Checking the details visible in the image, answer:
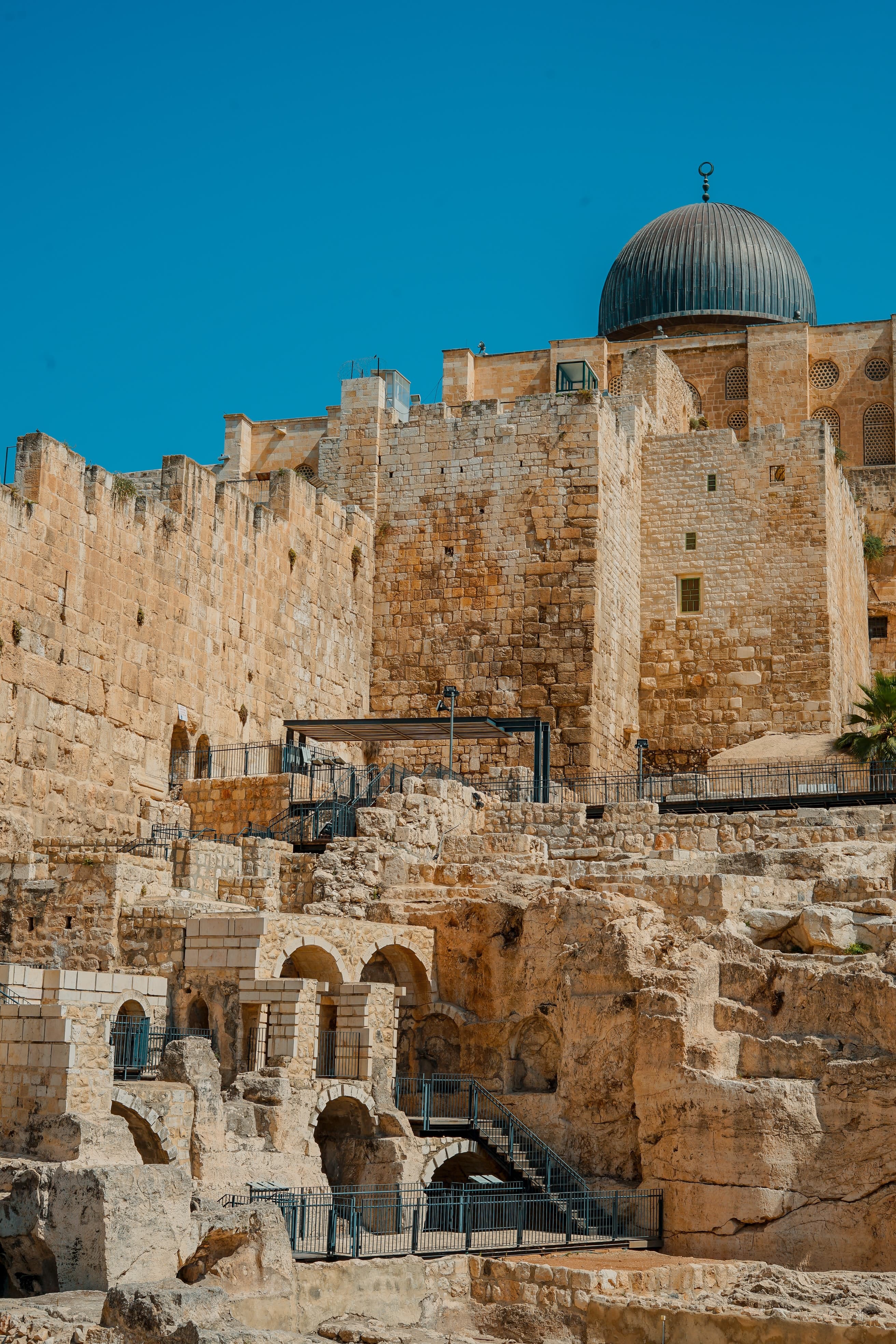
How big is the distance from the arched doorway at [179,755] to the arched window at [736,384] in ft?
54.4

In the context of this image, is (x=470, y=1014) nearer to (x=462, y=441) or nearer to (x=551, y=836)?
(x=551, y=836)

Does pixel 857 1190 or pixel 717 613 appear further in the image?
pixel 717 613

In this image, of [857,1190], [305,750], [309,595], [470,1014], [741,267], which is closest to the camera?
[857,1190]

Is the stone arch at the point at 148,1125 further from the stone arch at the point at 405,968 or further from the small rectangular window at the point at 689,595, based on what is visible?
the small rectangular window at the point at 689,595

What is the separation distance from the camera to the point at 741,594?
34656mm

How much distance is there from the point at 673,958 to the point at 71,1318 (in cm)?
921

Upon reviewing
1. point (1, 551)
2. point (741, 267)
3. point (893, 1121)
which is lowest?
point (893, 1121)

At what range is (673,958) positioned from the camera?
21953 millimetres

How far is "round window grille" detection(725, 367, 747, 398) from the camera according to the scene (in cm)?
4056

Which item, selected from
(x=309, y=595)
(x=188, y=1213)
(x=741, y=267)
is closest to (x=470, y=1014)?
(x=188, y=1213)

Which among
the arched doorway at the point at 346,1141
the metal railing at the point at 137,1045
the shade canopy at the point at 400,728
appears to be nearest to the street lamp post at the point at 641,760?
the shade canopy at the point at 400,728

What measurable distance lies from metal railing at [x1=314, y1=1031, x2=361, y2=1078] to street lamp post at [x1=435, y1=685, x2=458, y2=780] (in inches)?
279

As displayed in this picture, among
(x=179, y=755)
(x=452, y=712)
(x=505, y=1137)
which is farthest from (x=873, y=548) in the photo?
(x=505, y=1137)

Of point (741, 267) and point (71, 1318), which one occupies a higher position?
point (741, 267)
